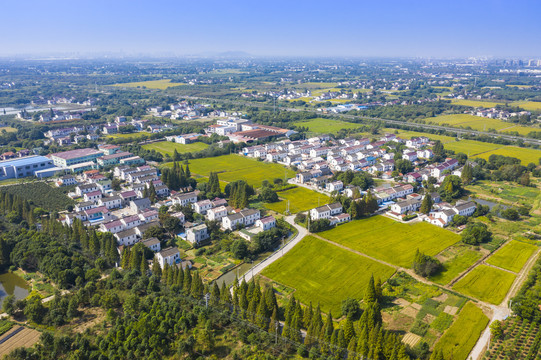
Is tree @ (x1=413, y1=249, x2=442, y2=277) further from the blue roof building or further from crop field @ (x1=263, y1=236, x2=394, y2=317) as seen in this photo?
the blue roof building

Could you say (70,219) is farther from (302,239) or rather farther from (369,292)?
(369,292)

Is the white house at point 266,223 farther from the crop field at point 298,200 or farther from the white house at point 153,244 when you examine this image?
the white house at point 153,244

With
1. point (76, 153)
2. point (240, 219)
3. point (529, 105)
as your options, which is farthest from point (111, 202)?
point (529, 105)

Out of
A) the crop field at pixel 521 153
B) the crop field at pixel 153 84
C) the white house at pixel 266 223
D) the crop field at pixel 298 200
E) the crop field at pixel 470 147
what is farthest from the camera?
the crop field at pixel 153 84

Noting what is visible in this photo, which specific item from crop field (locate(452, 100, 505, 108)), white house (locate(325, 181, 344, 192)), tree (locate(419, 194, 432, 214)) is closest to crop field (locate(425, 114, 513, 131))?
crop field (locate(452, 100, 505, 108))

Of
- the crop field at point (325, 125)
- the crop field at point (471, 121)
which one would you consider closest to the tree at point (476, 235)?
the crop field at point (325, 125)

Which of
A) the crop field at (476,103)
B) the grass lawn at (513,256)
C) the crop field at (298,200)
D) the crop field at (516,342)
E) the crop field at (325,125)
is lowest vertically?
the crop field at (298,200)

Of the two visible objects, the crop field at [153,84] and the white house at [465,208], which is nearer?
the white house at [465,208]
